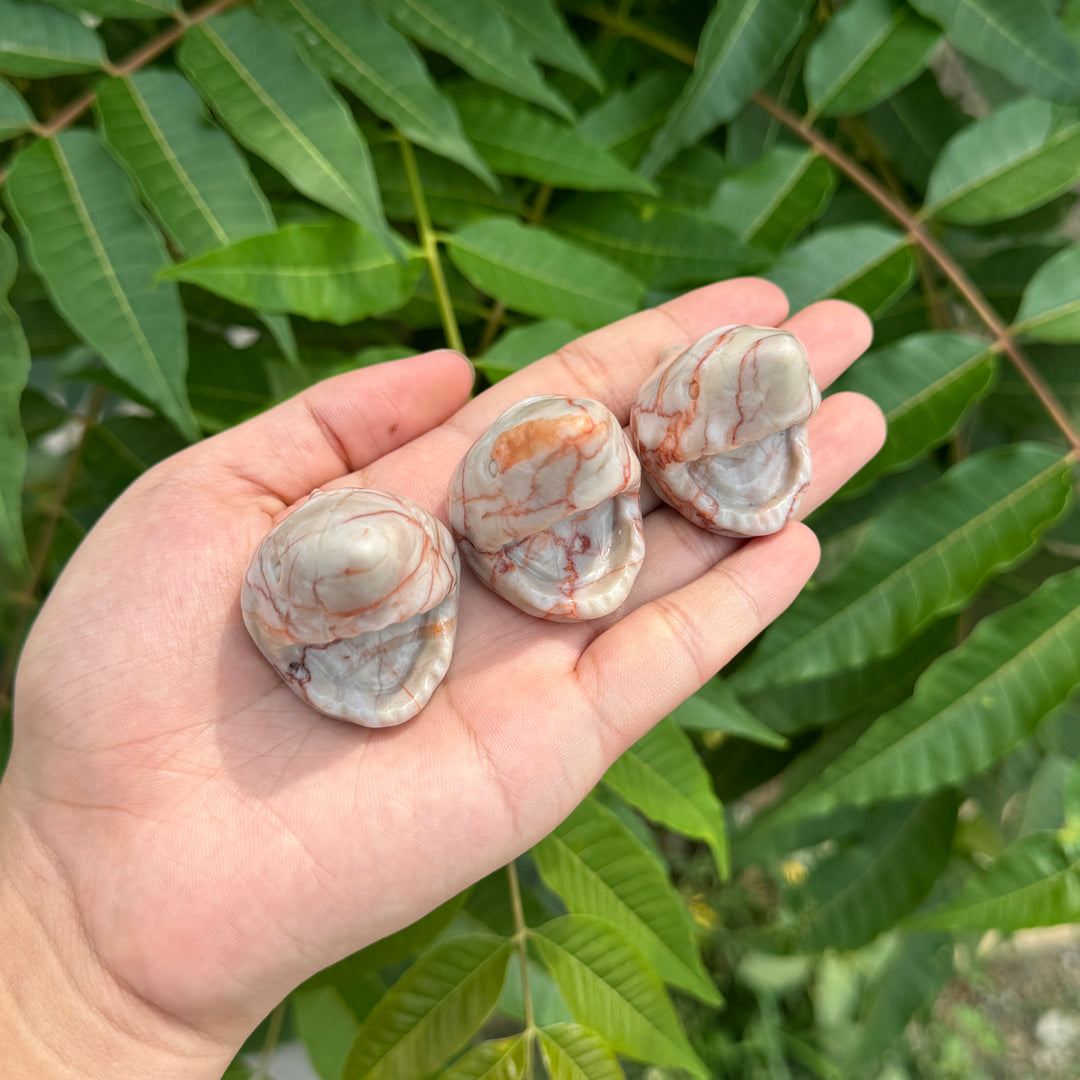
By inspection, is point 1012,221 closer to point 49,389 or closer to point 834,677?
point 834,677

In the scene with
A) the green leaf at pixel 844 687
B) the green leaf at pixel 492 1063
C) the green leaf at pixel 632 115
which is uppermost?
the green leaf at pixel 632 115

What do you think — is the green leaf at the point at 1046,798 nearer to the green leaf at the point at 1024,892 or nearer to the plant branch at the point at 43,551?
the green leaf at the point at 1024,892

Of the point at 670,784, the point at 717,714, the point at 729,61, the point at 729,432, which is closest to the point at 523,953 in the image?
the point at 670,784

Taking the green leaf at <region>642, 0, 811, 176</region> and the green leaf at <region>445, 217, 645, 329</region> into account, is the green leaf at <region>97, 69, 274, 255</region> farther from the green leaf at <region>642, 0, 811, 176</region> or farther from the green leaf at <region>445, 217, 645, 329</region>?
the green leaf at <region>642, 0, 811, 176</region>

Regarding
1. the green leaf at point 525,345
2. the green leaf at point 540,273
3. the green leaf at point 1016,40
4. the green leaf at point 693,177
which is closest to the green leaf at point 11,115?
the green leaf at point 540,273

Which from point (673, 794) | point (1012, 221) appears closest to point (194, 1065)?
point (673, 794)
